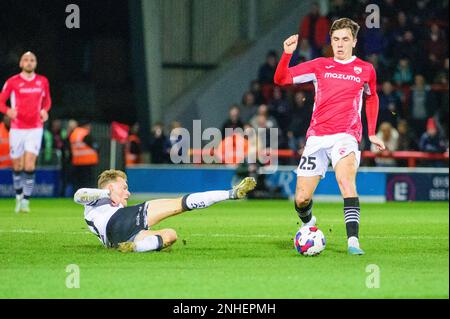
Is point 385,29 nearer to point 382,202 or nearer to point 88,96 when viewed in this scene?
point 382,202

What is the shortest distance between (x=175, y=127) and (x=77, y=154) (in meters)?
2.15

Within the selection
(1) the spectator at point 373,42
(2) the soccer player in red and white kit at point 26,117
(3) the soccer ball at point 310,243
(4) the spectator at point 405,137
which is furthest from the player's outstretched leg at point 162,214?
(1) the spectator at point 373,42

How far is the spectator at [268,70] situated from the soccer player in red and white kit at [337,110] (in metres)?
14.1

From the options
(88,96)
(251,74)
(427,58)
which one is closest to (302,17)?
(251,74)

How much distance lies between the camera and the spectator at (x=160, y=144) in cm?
2409

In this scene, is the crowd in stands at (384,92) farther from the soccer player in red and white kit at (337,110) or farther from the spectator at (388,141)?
the soccer player in red and white kit at (337,110)

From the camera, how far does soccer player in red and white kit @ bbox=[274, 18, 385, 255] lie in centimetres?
1082

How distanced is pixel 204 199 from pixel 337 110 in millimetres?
1619

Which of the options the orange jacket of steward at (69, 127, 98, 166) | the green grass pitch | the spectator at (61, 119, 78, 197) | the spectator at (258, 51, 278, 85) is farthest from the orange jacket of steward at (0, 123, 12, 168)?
the green grass pitch

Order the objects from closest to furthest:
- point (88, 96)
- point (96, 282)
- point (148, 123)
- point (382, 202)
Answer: point (96, 282), point (382, 202), point (148, 123), point (88, 96)

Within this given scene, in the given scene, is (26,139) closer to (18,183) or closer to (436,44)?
(18,183)

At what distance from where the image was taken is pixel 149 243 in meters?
10.6

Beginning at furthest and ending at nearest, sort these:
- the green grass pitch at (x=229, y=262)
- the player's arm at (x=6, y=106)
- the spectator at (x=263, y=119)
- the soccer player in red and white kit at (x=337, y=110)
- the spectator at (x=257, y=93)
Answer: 1. the spectator at (x=257, y=93)
2. the spectator at (x=263, y=119)
3. the player's arm at (x=6, y=106)
4. the soccer player in red and white kit at (x=337, y=110)
5. the green grass pitch at (x=229, y=262)
